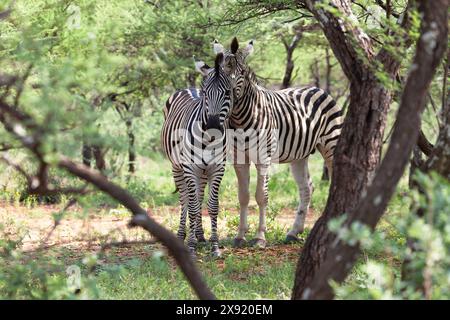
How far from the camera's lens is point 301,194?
31.4 ft

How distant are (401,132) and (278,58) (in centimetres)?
1312

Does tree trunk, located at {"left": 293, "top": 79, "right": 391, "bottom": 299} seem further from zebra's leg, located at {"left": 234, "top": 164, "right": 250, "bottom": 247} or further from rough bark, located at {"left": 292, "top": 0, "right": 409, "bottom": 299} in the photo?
zebra's leg, located at {"left": 234, "top": 164, "right": 250, "bottom": 247}

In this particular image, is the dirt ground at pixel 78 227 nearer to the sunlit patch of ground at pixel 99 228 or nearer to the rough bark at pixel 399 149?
the sunlit patch of ground at pixel 99 228

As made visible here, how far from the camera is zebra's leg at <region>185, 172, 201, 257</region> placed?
26.7ft

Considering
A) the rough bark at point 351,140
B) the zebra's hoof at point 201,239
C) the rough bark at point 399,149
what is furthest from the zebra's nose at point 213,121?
the rough bark at point 399,149

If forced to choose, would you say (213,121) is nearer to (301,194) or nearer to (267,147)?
(267,147)

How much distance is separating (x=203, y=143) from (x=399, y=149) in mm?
4693

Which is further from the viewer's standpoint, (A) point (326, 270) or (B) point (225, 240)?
(B) point (225, 240)

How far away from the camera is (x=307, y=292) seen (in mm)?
3521

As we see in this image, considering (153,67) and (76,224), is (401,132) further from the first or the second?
(153,67)

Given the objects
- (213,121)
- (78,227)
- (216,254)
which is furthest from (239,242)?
(78,227)

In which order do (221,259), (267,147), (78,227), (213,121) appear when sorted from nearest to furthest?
(213,121) < (221,259) < (267,147) < (78,227)

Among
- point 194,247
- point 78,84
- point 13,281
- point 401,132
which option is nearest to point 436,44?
point 401,132

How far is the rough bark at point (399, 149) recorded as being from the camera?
3.48m
